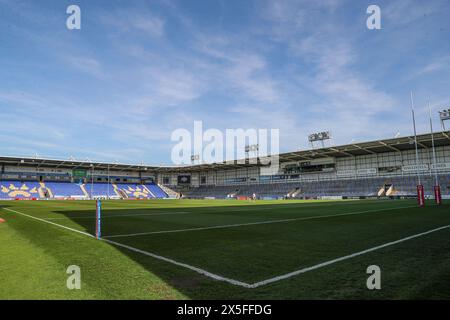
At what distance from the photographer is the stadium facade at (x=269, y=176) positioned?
183ft

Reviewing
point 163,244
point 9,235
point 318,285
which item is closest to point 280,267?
point 318,285

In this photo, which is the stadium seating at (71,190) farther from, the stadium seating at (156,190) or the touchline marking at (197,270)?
the touchline marking at (197,270)

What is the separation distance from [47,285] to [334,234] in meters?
7.65

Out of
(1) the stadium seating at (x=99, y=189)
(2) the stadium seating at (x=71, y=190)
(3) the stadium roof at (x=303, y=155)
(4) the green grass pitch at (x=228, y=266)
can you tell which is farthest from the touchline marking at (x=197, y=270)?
(1) the stadium seating at (x=99, y=189)

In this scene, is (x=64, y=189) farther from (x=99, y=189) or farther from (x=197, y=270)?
(x=197, y=270)

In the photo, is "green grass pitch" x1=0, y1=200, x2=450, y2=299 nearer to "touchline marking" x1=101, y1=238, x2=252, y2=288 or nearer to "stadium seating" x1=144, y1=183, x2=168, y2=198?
"touchline marking" x1=101, y1=238, x2=252, y2=288

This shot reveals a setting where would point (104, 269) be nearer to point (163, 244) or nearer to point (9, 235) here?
point (163, 244)

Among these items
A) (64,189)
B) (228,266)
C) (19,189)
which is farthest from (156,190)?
(228,266)

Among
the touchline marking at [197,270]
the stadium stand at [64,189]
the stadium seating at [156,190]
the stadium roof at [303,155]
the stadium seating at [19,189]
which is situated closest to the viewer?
the touchline marking at [197,270]

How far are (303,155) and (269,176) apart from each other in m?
13.8

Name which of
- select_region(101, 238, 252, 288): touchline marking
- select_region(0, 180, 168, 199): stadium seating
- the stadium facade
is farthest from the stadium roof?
select_region(101, 238, 252, 288): touchline marking

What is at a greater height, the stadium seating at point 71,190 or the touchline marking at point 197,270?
the stadium seating at point 71,190

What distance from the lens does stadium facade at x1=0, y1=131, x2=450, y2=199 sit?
55.9 m

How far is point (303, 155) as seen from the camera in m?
68.4
